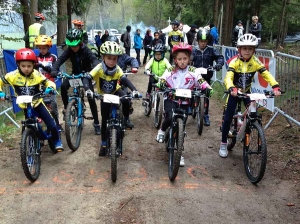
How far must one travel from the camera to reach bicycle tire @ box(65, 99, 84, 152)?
6.14 metres

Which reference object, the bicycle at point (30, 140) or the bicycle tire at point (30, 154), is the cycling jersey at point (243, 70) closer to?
the bicycle at point (30, 140)

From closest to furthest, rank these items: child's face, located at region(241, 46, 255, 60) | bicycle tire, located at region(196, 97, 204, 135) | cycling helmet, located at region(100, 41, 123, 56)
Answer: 1. cycling helmet, located at region(100, 41, 123, 56)
2. child's face, located at region(241, 46, 255, 60)
3. bicycle tire, located at region(196, 97, 204, 135)

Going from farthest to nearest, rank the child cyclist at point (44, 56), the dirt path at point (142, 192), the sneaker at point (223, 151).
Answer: the child cyclist at point (44, 56) → the sneaker at point (223, 151) → the dirt path at point (142, 192)

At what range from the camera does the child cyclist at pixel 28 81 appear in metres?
5.34

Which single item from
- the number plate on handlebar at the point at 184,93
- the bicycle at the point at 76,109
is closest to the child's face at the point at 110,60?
the bicycle at the point at 76,109

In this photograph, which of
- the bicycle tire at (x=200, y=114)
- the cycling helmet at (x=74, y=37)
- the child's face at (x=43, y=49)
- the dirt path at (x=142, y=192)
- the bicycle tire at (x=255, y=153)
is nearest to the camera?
the dirt path at (x=142, y=192)

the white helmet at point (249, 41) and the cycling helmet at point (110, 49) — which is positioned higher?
the white helmet at point (249, 41)

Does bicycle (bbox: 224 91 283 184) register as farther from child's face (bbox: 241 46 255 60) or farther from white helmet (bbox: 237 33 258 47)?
white helmet (bbox: 237 33 258 47)

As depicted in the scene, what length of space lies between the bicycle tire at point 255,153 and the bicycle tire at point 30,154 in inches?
138

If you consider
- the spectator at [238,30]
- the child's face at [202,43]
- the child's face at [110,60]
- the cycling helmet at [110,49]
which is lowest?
the child's face at [110,60]

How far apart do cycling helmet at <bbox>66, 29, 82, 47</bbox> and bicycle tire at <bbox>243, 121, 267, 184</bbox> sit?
12.4 feet

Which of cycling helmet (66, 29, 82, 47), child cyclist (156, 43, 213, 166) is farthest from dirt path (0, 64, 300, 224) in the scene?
cycling helmet (66, 29, 82, 47)

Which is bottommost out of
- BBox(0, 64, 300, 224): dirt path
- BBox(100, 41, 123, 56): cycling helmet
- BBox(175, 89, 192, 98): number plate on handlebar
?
BBox(0, 64, 300, 224): dirt path

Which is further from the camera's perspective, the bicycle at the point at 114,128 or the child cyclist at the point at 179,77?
the child cyclist at the point at 179,77
